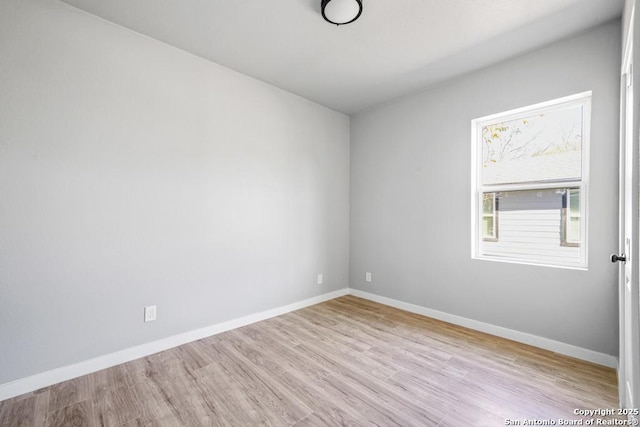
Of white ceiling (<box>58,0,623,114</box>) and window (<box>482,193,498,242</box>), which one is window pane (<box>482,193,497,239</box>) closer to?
window (<box>482,193,498,242</box>)

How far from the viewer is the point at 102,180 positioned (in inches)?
84.3

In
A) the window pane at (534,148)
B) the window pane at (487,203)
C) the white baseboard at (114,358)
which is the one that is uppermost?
the window pane at (534,148)

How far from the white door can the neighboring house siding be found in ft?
2.48

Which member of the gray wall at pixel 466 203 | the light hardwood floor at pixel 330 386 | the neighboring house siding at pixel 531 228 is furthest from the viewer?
the neighboring house siding at pixel 531 228

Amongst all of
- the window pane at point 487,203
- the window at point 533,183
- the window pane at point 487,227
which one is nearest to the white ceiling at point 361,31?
the window at point 533,183

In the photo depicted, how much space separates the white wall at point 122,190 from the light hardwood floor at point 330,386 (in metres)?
0.33

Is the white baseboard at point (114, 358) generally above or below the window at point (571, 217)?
below

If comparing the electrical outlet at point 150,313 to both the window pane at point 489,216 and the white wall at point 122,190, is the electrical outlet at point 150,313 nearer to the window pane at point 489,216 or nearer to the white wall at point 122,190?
the white wall at point 122,190

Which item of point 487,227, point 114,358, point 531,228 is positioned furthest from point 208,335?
point 531,228

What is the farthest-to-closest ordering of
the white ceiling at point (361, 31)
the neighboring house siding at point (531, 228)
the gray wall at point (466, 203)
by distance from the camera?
the neighboring house siding at point (531, 228) < the gray wall at point (466, 203) < the white ceiling at point (361, 31)

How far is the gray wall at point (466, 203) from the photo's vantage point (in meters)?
2.17

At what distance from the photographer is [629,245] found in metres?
1.37

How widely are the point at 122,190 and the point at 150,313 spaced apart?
1051 millimetres

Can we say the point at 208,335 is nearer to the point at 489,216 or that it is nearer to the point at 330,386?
the point at 330,386
